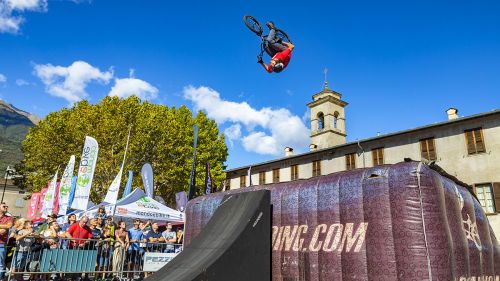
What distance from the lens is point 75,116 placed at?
27078 mm

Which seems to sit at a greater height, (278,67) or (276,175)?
(276,175)

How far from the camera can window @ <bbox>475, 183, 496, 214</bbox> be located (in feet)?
67.6

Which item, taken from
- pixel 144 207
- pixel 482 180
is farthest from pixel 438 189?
pixel 482 180

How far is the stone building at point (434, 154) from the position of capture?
21141 mm

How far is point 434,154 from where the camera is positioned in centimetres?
2395

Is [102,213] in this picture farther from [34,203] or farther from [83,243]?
[34,203]

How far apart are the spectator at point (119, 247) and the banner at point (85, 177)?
3.81 metres

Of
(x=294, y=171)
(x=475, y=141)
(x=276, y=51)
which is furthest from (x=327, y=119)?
(x=276, y=51)

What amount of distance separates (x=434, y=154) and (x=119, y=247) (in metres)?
21.7

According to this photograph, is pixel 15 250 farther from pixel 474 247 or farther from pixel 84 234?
pixel 474 247

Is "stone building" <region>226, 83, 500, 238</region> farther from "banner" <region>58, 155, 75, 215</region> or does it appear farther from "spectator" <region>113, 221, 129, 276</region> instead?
"banner" <region>58, 155, 75, 215</region>

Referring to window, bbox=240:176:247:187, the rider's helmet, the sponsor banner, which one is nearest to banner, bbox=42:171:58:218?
the sponsor banner

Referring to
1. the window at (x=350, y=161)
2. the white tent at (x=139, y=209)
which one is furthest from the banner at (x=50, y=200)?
the window at (x=350, y=161)

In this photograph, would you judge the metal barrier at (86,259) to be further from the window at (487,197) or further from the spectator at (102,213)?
the window at (487,197)
